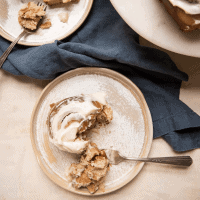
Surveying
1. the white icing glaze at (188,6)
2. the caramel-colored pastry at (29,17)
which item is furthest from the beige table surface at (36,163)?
the white icing glaze at (188,6)

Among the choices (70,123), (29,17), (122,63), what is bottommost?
(70,123)

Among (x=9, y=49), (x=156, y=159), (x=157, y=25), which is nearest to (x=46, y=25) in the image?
(x=9, y=49)

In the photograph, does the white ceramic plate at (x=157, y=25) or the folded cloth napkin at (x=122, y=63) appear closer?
the white ceramic plate at (x=157, y=25)

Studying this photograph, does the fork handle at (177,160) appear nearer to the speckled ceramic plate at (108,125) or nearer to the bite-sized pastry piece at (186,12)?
the speckled ceramic plate at (108,125)

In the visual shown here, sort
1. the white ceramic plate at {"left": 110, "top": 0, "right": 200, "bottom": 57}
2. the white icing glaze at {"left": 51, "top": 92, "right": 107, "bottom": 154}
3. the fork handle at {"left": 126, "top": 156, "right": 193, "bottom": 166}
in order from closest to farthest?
the white ceramic plate at {"left": 110, "top": 0, "right": 200, "bottom": 57}
the white icing glaze at {"left": 51, "top": 92, "right": 107, "bottom": 154}
the fork handle at {"left": 126, "top": 156, "right": 193, "bottom": 166}

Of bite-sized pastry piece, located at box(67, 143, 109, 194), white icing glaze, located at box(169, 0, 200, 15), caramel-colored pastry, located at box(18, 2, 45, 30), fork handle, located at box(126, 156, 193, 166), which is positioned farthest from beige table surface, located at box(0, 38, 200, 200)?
white icing glaze, located at box(169, 0, 200, 15)

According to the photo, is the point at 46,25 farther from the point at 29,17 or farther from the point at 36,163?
the point at 36,163

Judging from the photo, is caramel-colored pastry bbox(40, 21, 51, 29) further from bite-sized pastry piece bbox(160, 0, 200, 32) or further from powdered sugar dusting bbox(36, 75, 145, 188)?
bite-sized pastry piece bbox(160, 0, 200, 32)
